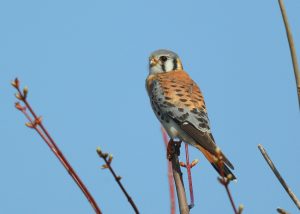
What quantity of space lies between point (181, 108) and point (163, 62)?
1.50 m

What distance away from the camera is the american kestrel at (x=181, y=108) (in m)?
5.73

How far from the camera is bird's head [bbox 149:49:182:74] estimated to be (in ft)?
24.4

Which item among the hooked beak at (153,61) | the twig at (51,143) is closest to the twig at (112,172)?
the twig at (51,143)

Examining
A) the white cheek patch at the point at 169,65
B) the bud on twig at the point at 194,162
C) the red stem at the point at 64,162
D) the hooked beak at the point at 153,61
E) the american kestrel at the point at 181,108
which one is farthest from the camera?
the white cheek patch at the point at 169,65

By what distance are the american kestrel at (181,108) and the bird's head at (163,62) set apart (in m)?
0.06

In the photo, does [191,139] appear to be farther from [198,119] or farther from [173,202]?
[173,202]

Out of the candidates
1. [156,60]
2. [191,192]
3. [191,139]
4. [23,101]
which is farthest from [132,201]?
[156,60]

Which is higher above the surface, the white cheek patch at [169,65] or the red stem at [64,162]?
the white cheek patch at [169,65]

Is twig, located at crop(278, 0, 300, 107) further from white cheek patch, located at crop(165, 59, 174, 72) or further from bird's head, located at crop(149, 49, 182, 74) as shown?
white cheek patch, located at crop(165, 59, 174, 72)

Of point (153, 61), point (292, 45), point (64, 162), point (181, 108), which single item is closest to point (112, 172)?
point (64, 162)

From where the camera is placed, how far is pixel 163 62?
752 cm

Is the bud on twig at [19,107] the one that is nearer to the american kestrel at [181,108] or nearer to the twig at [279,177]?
the twig at [279,177]

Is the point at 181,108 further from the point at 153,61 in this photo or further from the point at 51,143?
the point at 51,143

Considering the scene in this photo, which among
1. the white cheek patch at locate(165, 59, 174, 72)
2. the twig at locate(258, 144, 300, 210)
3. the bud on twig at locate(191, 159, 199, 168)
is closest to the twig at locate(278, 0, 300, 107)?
the twig at locate(258, 144, 300, 210)
